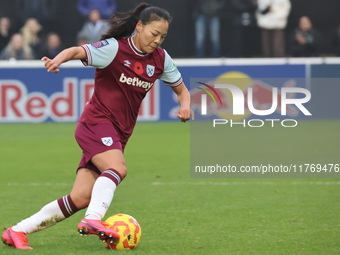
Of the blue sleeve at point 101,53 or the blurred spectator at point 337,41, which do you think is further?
the blurred spectator at point 337,41

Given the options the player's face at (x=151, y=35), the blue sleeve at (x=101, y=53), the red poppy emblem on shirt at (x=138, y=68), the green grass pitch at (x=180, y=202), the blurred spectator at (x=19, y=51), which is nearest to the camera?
the blue sleeve at (x=101, y=53)

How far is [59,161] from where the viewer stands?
11.6 metres

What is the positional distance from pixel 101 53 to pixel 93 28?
36.7 feet

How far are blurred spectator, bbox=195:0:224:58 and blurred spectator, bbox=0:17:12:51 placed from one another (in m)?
4.07

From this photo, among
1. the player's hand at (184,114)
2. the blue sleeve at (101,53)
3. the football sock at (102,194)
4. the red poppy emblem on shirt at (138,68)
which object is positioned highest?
the blue sleeve at (101,53)

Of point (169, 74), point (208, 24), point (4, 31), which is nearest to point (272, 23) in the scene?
point (208, 24)

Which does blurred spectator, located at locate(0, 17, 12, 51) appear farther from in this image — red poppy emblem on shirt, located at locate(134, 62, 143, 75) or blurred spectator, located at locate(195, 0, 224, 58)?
red poppy emblem on shirt, located at locate(134, 62, 143, 75)

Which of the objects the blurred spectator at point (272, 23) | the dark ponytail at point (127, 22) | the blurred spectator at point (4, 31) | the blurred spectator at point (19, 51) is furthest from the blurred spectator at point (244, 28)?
the dark ponytail at point (127, 22)

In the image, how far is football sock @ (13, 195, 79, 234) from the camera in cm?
587

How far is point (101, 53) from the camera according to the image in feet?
19.1

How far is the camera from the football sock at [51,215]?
5.87 meters

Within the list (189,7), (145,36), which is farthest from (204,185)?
(189,7)

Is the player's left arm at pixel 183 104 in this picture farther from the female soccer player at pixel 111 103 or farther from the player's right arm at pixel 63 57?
the player's right arm at pixel 63 57

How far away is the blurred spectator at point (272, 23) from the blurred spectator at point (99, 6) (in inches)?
A: 124
